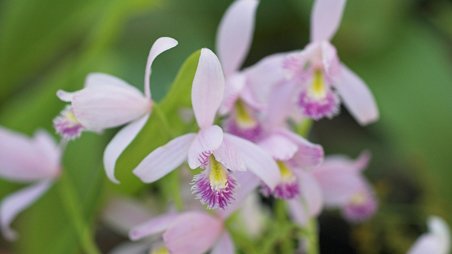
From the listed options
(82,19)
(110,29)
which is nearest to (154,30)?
(82,19)

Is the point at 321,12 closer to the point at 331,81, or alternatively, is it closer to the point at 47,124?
the point at 331,81

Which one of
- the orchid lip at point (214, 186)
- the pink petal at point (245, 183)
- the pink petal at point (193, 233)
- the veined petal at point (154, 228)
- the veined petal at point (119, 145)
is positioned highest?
the veined petal at point (119, 145)

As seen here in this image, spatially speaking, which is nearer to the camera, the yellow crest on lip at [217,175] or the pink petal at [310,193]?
the yellow crest on lip at [217,175]

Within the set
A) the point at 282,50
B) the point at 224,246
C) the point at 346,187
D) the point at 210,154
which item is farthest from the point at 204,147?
the point at 282,50

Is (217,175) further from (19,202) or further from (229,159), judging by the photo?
(19,202)

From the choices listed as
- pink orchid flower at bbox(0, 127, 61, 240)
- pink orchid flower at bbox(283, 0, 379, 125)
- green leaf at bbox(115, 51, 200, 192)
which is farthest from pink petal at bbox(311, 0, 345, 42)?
pink orchid flower at bbox(0, 127, 61, 240)

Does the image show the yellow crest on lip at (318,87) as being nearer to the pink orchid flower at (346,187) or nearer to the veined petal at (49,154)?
the pink orchid flower at (346,187)

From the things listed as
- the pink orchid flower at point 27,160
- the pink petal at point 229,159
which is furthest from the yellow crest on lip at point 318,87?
the pink orchid flower at point 27,160
